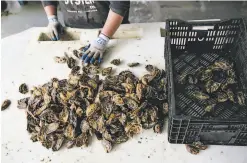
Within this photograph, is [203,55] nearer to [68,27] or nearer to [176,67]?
[176,67]

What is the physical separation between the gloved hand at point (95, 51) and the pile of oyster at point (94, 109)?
0.20 metres

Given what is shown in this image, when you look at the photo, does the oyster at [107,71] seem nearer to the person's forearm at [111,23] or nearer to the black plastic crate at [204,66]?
the person's forearm at [111,23]

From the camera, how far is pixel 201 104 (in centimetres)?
169

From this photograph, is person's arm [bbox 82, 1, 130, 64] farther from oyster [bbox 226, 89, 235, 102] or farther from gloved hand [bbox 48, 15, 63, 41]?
oyster [bbox 226, 89, 235, 102]

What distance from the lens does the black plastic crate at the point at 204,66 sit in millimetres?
1378

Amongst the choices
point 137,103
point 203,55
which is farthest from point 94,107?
point 203,55

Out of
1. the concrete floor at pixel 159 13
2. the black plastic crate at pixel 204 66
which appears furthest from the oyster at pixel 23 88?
the concrete floor at pixel 159 13

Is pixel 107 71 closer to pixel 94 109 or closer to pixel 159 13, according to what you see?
pixel 94 109

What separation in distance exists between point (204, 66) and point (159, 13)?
146cm

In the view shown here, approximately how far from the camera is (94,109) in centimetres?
164

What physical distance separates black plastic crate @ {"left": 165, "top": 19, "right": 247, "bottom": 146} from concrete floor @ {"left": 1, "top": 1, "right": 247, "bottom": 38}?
49.3 inches

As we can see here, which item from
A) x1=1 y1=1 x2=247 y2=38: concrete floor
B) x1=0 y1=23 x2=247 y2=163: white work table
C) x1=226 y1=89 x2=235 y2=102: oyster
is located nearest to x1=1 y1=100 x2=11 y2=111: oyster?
x1=0 y1=23 x2=247 y2=163: white work table

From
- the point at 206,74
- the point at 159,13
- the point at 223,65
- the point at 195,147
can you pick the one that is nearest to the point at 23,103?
the point at 195,147

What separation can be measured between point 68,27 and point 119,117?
3.18 feet
